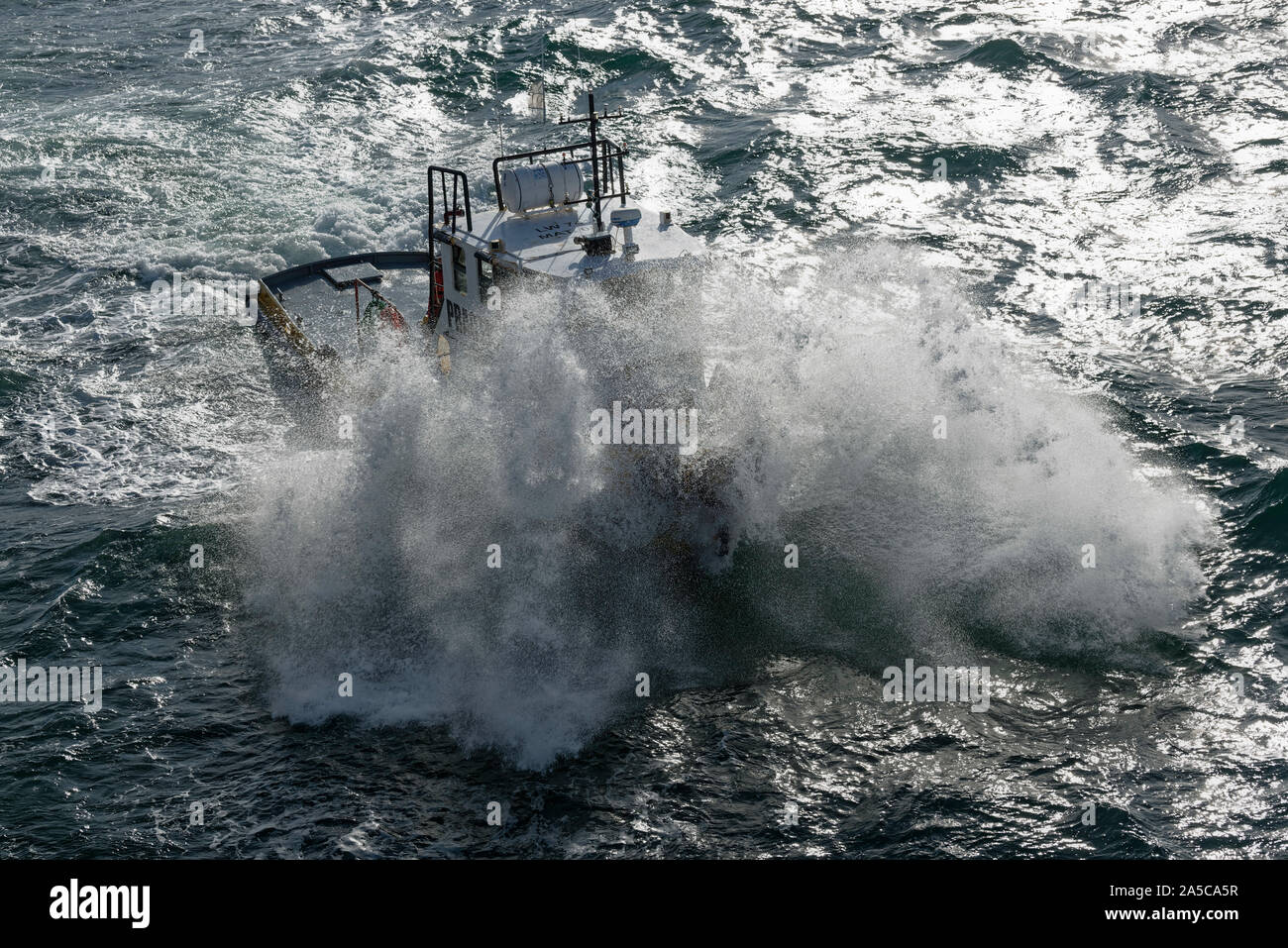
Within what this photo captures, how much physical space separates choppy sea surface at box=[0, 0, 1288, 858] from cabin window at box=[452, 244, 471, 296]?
1419mm

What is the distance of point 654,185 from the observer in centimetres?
3092

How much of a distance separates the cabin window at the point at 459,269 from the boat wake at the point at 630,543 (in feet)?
3.34

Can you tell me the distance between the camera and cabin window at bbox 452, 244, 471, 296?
1806 cm

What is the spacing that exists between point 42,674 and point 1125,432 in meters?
17.0

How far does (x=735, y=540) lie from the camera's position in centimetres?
1705

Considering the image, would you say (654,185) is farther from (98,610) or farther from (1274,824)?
(1274,824)

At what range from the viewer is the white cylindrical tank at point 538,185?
59.2 ft
